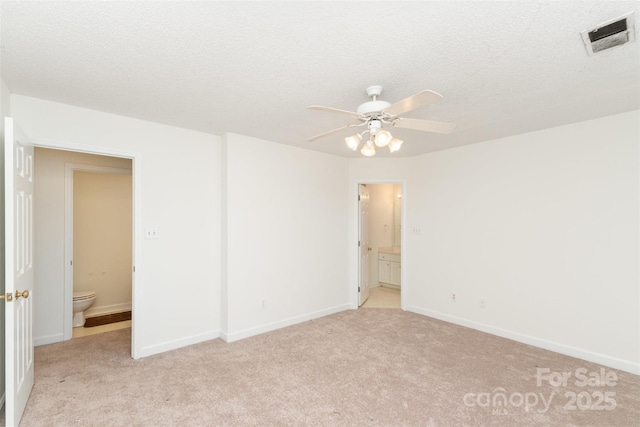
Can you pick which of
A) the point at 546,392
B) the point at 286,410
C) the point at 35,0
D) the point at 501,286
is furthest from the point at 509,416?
the point at 35,0

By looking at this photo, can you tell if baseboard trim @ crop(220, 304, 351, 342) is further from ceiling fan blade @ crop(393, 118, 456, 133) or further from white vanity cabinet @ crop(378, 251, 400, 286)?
ceiling fan blade @ crop(393, 118, 456, 133)

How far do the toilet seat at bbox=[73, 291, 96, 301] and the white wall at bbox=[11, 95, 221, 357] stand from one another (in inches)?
61.5

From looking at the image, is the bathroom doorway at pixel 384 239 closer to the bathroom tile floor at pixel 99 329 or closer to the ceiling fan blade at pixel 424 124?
the ceiling fan blade at pixel 424 124

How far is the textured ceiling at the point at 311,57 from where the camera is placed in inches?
58.6

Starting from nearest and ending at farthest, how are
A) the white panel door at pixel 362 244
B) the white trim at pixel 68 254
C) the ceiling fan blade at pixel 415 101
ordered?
the ceiling fan blade at pixel 415 101 < the white trim at pixel 68 254 < the white panel door at pixel 362 244

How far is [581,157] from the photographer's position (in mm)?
3135

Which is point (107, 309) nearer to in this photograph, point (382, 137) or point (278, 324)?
point (278, 324)

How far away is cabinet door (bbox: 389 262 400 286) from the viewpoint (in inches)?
240

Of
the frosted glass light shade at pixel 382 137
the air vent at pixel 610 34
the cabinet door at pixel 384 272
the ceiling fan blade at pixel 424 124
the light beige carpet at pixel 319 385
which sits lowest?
the light beige carpet at pixel 319 385

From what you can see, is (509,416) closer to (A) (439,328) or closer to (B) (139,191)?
(A) (439,328)

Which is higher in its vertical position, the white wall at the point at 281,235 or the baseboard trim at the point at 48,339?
the white wall at the point at 281,235

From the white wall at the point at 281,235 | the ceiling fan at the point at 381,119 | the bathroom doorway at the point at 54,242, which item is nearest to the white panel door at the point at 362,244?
the white wall at the point at 281,235

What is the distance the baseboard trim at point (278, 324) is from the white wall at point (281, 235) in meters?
0.01

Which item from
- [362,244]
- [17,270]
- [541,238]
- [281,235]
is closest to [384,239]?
[362,244]
